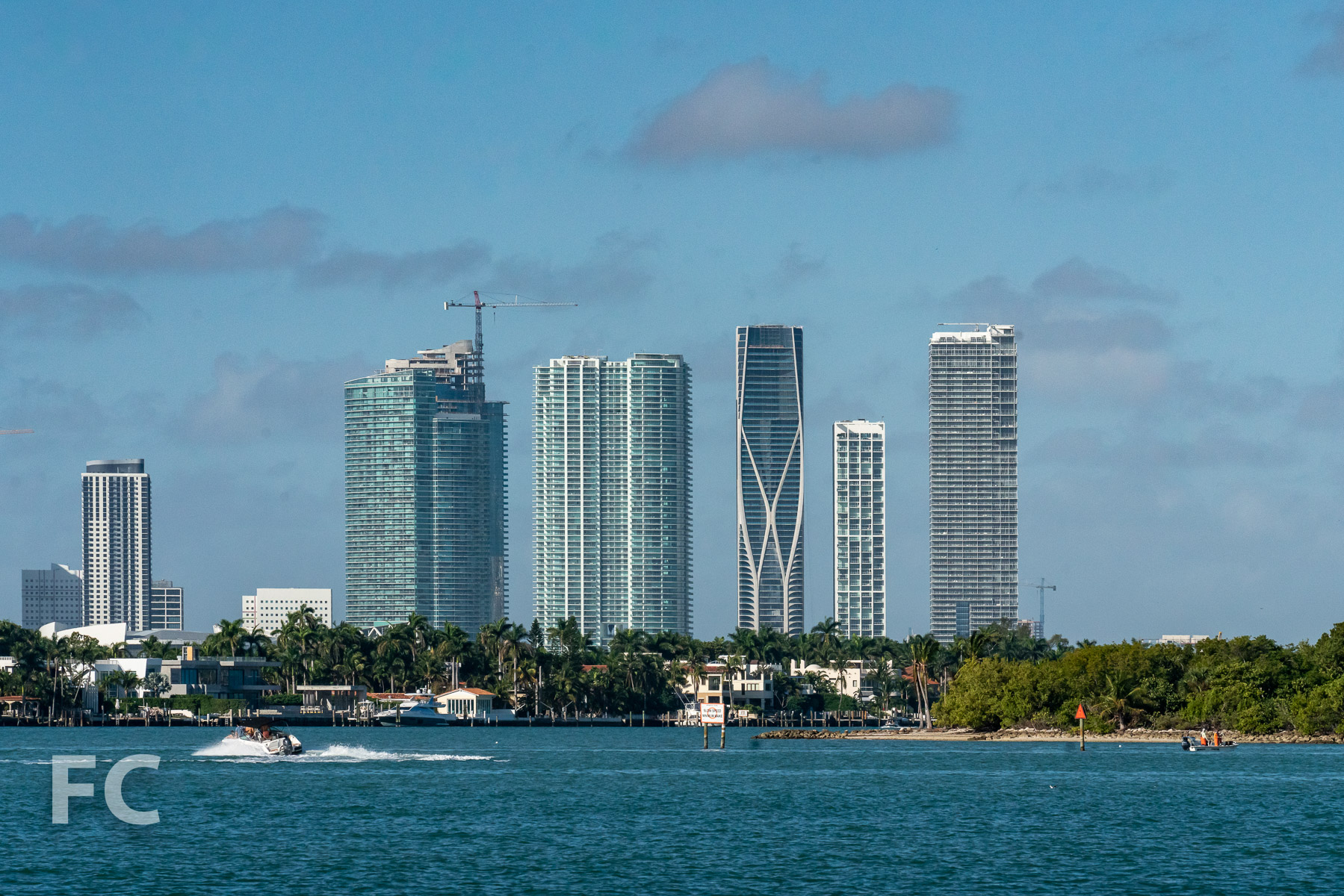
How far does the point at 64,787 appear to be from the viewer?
108 meters

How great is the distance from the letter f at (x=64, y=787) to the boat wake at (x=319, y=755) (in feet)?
32.1

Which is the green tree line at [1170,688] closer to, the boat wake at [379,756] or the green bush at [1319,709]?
the green bush at [1319,709]

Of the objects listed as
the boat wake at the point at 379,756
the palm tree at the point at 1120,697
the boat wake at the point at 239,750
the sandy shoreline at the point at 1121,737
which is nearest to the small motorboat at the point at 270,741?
the boat wake at the point at 239,750

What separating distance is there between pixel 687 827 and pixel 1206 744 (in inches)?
3168

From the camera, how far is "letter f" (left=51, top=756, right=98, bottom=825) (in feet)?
303

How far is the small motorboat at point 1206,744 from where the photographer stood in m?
152

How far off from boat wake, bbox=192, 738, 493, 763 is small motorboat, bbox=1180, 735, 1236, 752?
190 feet

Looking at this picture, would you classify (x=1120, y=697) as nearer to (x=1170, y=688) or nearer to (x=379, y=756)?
(x=1170, y=688)

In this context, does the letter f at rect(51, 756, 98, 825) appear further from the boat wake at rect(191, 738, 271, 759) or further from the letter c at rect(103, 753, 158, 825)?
the boat wake at rect(191, 738, 271, 759)

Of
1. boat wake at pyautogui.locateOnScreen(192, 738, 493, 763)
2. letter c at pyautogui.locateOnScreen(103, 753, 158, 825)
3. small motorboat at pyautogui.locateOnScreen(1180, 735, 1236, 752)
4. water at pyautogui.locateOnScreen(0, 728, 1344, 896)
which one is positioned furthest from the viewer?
small motorboat at pyautogui.locateOnScreen(1180, 735, 1236, 752)

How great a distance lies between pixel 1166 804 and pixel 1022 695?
78.7 m

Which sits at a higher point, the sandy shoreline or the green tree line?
the green tree line

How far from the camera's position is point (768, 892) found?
221 ft

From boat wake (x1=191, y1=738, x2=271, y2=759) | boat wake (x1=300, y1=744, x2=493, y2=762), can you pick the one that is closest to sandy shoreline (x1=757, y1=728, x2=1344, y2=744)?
boat wake (x1=300, y1=744, x2=493, y2=762)
